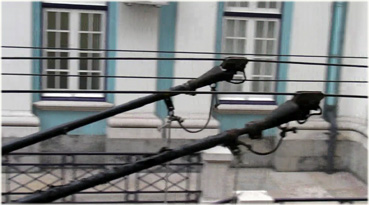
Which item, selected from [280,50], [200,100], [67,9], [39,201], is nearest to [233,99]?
[200,100]

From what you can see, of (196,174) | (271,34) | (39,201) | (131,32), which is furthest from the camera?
(271,34)

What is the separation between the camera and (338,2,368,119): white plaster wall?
23.8 ft

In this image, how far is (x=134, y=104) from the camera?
159 inches

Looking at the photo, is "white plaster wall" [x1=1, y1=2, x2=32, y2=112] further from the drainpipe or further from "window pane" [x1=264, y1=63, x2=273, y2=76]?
the drainpipe

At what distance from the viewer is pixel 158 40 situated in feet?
23.6

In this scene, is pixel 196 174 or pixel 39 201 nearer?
pixel 39 201

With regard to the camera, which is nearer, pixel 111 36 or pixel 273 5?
pixel 111 36

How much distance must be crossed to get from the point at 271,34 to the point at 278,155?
1860mm

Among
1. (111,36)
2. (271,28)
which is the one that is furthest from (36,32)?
(271,28)

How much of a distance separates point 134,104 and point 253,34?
12.8 feet

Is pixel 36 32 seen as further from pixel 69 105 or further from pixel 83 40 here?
pixel 69 105

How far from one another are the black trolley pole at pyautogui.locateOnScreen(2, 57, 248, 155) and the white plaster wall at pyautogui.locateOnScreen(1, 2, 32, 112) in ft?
10.7

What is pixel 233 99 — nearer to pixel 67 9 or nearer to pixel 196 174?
pixel 196 174

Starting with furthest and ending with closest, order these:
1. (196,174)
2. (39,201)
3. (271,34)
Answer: (271,34), (196,174), (39,201)
